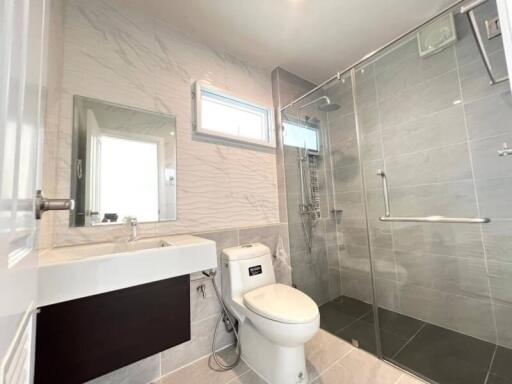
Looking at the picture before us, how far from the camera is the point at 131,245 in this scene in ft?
3.80

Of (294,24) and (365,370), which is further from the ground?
(294,24)

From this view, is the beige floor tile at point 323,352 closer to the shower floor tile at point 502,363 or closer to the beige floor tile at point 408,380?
the beige floor tile at point 408,380

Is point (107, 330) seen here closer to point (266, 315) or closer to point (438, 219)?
point (266, 315)

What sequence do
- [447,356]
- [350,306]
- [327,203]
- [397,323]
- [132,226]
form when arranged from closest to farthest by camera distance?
[132,226] → [447,356] → [397,323] → [350,306] → [327,203]

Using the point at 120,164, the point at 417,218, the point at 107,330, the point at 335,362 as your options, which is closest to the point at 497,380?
the point at 335,362

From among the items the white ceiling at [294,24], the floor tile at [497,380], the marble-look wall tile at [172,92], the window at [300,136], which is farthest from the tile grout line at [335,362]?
the white ceiling at [294,24]

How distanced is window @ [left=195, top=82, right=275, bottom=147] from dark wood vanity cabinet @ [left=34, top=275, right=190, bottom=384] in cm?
109

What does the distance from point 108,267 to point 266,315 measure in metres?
0.77

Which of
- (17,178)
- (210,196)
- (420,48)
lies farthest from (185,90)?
(420,48)

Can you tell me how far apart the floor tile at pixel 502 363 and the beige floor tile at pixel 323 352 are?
0.76 meters

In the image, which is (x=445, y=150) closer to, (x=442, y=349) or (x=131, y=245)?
(x=442, y=349)

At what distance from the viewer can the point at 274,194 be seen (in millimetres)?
1938

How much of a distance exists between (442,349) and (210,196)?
1844 mm

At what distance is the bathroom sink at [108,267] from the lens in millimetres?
721
